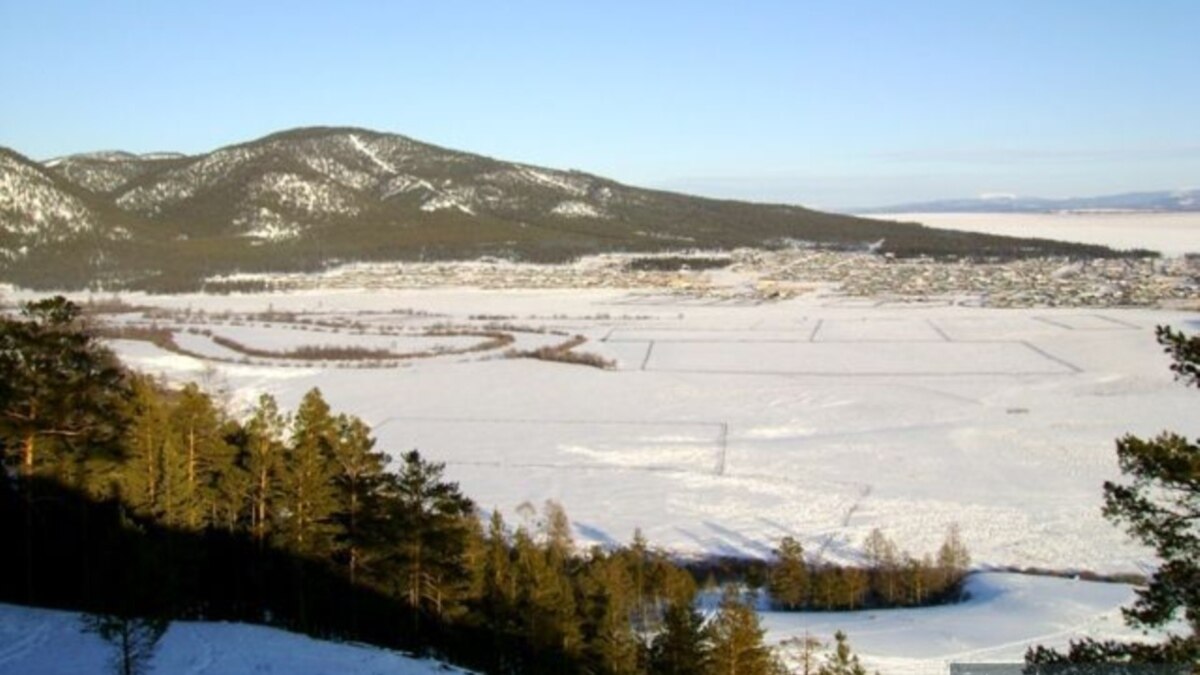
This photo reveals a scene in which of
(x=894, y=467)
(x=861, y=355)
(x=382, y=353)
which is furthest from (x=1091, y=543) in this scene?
(x=382, y=353)

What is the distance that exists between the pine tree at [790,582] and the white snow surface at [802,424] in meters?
2.26

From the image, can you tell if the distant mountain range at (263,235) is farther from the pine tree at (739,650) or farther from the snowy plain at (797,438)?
the pine tree at (739,650)

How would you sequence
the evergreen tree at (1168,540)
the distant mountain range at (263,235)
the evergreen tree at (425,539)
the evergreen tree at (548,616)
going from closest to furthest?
the evergreen tree at (1168,540), the evergreen tree at (425,539), the evergreen tree at (548,616), the distant mountain range at (263,235)

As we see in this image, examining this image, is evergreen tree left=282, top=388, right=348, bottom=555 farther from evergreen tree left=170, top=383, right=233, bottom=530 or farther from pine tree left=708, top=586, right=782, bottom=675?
pine tree left=708, top=586, right=782, bottom=675

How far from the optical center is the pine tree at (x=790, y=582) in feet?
87.0

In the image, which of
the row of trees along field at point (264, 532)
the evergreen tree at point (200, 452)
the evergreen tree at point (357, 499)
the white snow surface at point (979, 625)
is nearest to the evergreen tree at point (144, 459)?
the row of trees along field at point (264, 532)

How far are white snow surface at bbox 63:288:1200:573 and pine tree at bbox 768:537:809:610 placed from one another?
2.26 meters

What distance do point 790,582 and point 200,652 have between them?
1512cm

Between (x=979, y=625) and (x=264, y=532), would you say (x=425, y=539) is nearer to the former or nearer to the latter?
(x=264, y=532)

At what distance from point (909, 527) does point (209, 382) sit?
3724cm

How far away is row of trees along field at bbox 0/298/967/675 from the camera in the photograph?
16.5 meters

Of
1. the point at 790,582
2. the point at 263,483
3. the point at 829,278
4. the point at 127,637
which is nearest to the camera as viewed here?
the point at 127,637

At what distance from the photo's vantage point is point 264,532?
61.0 feet

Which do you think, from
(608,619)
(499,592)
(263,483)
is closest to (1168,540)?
(608,619)
